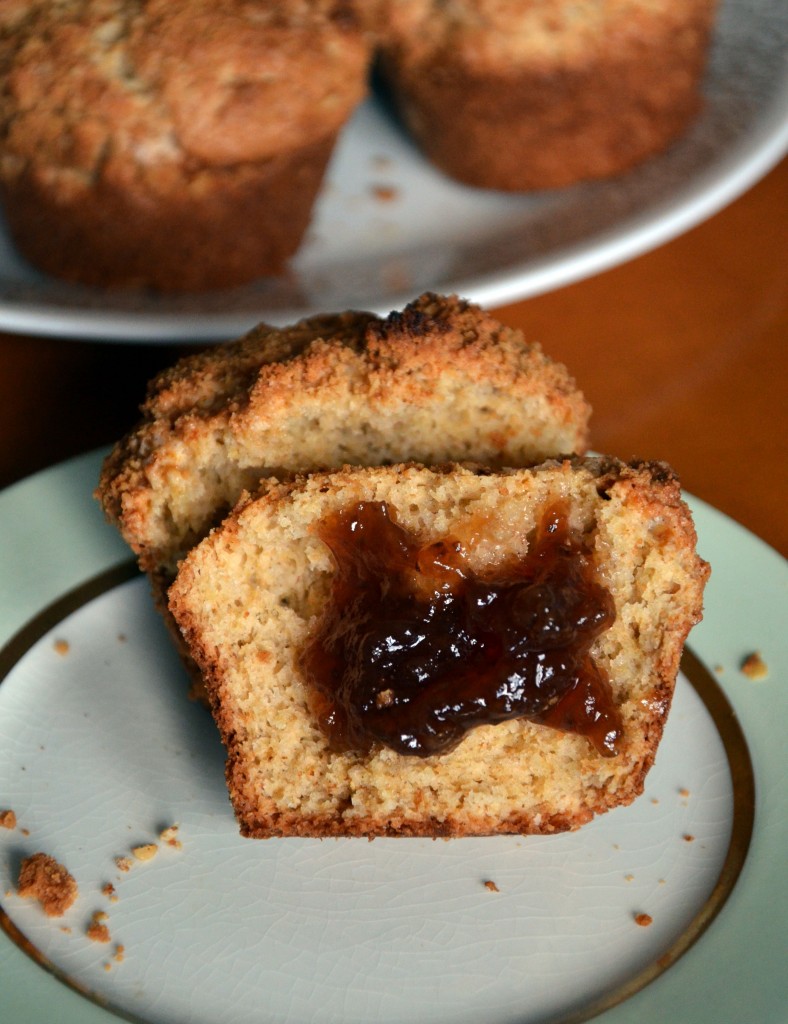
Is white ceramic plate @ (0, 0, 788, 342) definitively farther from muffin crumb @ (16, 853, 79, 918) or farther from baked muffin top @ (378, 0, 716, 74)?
muffin crumb @ (16, 853, 79, 918)

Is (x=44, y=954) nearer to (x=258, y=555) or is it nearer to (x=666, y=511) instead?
(x=258, y=555)

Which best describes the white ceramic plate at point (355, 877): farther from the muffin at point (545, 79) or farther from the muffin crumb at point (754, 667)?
the muffin at point (545, 79)

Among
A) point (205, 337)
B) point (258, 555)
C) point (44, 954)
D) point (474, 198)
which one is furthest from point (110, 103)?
point (44, 954)

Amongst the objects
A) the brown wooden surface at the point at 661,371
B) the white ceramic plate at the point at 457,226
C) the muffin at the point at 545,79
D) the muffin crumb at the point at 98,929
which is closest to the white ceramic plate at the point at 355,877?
the muffin crumb at the point at 98,929

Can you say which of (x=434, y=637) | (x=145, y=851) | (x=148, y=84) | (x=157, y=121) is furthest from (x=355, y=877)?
(x=148, y=84)

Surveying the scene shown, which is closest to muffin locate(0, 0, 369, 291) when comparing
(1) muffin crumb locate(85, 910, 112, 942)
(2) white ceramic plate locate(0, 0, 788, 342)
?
(2) white ceramic plate locate(0, 0, 788, 342)
